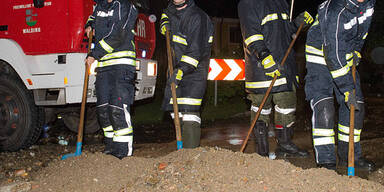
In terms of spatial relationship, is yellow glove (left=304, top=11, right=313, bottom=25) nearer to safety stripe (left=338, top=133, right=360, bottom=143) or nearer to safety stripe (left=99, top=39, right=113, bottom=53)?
safety stripe (left=338, top=133, right=360, bottom=143)

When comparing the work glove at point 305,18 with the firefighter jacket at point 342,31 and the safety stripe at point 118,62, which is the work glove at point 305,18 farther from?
the safety stripe at point 118,62

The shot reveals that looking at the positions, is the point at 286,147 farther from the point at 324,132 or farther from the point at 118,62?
the point at 118,62

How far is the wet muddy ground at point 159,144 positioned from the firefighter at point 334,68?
36 centimetres

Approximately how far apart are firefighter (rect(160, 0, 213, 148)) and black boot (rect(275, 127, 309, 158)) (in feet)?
3.71

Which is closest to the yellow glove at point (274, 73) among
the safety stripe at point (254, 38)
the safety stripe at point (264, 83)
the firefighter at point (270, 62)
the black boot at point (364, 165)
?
the firefighter at point (270, 62)

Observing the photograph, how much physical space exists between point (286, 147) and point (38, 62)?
3452 millimetres

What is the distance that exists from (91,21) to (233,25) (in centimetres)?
2631

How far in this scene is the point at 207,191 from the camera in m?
2.85

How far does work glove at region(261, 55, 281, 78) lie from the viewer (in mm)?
4383

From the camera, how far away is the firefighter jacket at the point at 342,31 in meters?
3.77

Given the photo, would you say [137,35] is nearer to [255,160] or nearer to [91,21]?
[91,21]

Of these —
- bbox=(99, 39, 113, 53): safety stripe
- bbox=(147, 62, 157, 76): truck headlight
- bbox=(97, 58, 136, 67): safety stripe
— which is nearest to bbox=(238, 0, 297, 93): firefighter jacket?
bbox=(97, 58, 136, 67): safety stripe

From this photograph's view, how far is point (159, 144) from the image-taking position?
Result: 6.13 meters

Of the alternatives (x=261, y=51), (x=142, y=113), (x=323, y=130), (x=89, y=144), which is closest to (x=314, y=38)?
(x=261, y=51)
